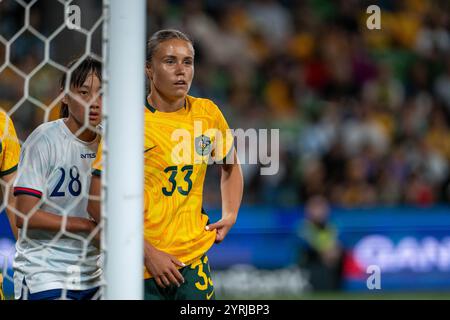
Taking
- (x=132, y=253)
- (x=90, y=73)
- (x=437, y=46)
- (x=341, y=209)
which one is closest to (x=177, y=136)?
(x=90, y=73)

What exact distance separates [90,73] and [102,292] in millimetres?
1006

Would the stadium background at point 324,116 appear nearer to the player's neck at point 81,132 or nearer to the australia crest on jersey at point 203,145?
the player's neck at point 81,132

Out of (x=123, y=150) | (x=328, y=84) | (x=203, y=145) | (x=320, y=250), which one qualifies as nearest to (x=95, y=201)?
(x=123, y=150)

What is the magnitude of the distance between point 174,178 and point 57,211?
480mm

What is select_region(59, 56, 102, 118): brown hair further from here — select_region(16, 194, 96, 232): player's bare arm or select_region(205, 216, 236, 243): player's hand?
select_region(205, 216, 236, 243): player's hand

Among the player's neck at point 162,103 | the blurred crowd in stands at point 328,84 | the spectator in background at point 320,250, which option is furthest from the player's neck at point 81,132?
the spectator in background at point 320,250

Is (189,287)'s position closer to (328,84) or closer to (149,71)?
(149,71)

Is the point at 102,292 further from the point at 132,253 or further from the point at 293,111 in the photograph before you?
the point at 293,111

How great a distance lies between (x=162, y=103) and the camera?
125 inches

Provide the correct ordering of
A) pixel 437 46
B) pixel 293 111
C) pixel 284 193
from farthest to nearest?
pixel 437 46 < pixel 293 111 < pixel 284 193

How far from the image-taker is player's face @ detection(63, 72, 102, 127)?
2.99 meters

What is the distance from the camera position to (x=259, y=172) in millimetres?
8570

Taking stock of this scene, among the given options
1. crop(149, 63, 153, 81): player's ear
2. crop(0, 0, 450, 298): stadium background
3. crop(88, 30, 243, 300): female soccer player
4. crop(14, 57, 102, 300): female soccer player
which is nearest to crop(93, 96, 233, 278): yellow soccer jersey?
crop(88, 30, 243, 300): female soccer player

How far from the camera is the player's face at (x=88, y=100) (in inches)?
118
